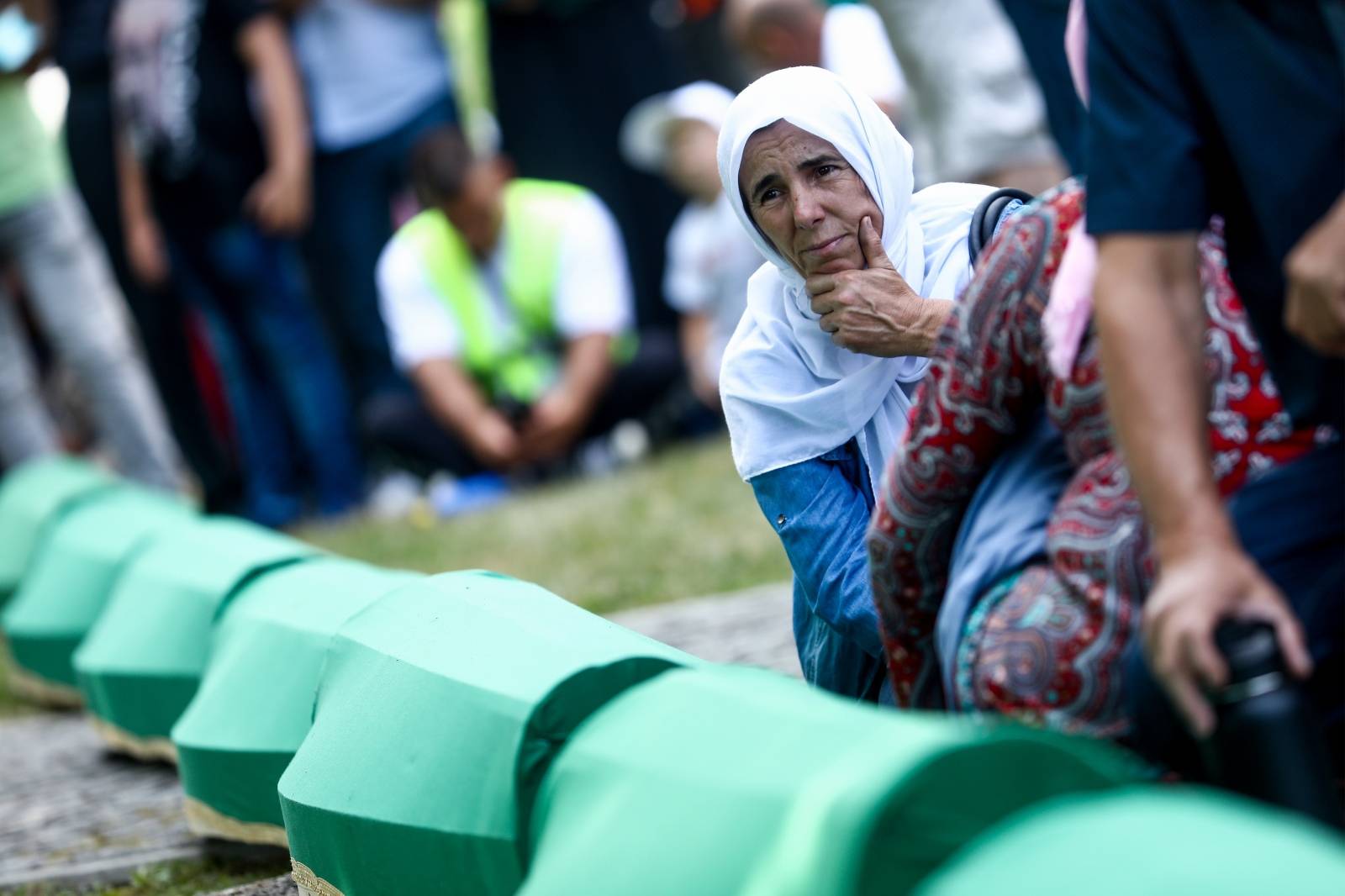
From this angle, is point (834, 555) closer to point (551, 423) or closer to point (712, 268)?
point (551, 423)

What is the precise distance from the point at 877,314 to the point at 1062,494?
21.2 inches

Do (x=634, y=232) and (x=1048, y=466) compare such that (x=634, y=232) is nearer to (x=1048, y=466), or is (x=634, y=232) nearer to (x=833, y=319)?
(x=833, y=319)

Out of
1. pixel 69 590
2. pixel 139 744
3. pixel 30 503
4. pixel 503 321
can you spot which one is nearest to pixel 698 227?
pixel 503 321

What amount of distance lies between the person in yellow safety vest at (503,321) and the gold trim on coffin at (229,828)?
4.03 metres

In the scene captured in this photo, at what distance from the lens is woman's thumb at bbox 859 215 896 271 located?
2738mm

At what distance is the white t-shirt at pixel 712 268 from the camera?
289 inches

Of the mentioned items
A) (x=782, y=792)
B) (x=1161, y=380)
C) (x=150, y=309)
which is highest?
(x=1161, y=380)

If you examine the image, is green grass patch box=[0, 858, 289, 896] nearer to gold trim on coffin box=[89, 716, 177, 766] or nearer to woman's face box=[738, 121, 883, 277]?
gold trim on coffin box=[89, 716, 177, 766]

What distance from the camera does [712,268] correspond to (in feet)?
24.3

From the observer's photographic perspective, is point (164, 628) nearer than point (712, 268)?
Yes

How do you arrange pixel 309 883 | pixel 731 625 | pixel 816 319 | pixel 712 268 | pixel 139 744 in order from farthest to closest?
1. pixel 712 268
2. pixel 731 625
3. pixel 139 744
4. pixel 816 319
5. pixel 309 883

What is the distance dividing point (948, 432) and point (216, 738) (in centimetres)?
147

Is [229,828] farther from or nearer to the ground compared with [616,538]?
farther from the ground

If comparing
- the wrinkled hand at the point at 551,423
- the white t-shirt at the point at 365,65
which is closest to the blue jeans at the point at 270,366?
the white t-shirt at the point at 365,65
